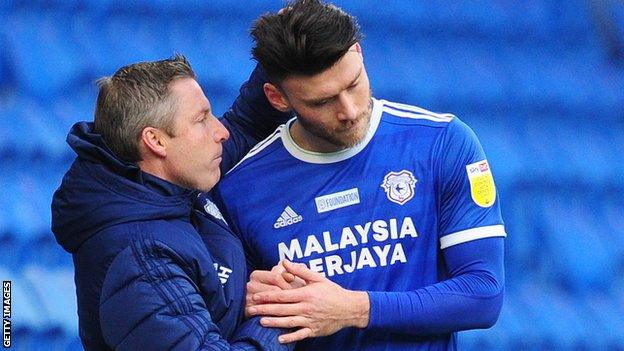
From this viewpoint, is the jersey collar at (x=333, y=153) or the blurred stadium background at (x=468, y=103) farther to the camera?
the blurred stadium background at (x=468, y=103)

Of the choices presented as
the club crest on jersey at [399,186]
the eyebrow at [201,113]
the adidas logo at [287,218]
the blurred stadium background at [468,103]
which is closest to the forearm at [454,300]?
the club crest on jersey at [399,186]

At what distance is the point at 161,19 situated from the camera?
13.1ft

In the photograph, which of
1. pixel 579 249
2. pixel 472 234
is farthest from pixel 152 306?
pixel 579 249

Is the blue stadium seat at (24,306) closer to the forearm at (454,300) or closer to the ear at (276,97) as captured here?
the ear at (276,97)

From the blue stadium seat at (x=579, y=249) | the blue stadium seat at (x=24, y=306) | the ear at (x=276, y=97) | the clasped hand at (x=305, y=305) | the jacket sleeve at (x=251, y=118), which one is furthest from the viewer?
the blue stadium seat at (x=579, y=249)

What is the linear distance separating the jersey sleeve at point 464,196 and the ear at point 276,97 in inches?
13.7

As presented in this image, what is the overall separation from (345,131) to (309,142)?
11 cm

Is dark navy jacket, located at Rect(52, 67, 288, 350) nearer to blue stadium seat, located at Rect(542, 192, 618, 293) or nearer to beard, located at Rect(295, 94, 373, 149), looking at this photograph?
beard, located at Rect(295, 94, 373, 149)

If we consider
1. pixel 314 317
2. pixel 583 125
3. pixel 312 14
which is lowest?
pixel 583 125

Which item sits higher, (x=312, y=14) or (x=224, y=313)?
(x=312, y=14)

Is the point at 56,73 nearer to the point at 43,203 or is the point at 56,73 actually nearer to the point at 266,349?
the point at 43,203

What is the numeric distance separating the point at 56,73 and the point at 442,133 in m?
1.62

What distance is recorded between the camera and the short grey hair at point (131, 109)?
259 centimetres

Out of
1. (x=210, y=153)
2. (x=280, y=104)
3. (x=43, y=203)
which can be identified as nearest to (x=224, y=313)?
(x=210, y=153)
